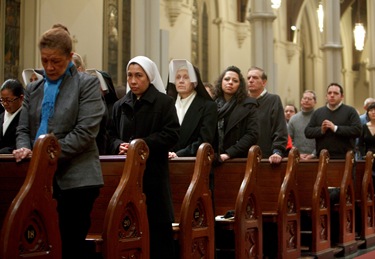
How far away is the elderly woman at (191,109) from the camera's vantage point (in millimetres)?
6301

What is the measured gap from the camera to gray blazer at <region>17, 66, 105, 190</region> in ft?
14.2

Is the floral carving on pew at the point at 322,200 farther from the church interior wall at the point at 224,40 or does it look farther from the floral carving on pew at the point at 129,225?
the church interior wall at the point at 224,40

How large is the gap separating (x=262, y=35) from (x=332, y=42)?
443 cm

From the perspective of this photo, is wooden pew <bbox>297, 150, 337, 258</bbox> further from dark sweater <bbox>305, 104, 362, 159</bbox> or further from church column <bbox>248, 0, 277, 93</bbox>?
church column <bbox>248, 0, 277, 93</bbox>

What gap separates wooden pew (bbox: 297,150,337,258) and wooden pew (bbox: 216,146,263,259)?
51.5 inches

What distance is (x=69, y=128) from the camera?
4.43 metres

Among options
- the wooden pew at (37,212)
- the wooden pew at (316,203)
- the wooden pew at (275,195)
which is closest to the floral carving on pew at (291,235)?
the wooden pew at (275,195)

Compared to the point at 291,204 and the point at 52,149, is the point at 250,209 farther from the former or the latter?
the point at 52,149

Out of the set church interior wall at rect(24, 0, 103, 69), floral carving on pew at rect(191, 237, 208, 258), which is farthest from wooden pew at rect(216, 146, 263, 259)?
church interior wall at rect(24, 0, 103, 69)

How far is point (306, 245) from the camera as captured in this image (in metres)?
8.55

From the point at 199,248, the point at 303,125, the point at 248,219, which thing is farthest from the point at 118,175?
the point at 303,125

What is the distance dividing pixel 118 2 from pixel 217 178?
10633 millimetres

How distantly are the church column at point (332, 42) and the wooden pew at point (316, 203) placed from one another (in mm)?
12144

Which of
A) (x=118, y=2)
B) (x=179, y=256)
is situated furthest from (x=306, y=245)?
(x=118, y=2)
